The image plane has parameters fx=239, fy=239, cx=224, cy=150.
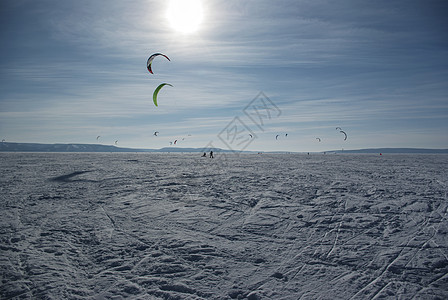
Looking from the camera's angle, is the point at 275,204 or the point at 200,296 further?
the point at 275,204

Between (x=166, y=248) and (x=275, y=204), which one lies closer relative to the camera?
(x=166, y=248)

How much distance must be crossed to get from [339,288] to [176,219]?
140 inches

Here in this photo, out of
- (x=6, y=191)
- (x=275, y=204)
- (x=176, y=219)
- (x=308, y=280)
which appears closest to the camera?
(x=308, y=280)

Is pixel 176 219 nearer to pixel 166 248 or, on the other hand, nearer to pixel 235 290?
pixel 166 248

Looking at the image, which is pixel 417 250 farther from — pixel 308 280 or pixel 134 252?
pixel 134 252

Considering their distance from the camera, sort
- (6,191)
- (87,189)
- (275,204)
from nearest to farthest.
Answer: (275,204) → (6,191) → (87,189)

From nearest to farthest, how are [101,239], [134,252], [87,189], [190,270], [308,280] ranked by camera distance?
[308,280]
[190,270]
[134,252]
[101,239]
[87,189]

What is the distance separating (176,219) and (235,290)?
9.29 feet

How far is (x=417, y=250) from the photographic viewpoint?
382 cm

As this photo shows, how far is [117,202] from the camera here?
6.88 m

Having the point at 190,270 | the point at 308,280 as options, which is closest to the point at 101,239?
the point at 190,270

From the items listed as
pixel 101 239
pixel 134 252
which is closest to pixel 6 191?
pixel 101 239

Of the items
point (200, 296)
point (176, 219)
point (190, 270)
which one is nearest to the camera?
point (200, 296)

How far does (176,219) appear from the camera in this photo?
5434 mm
